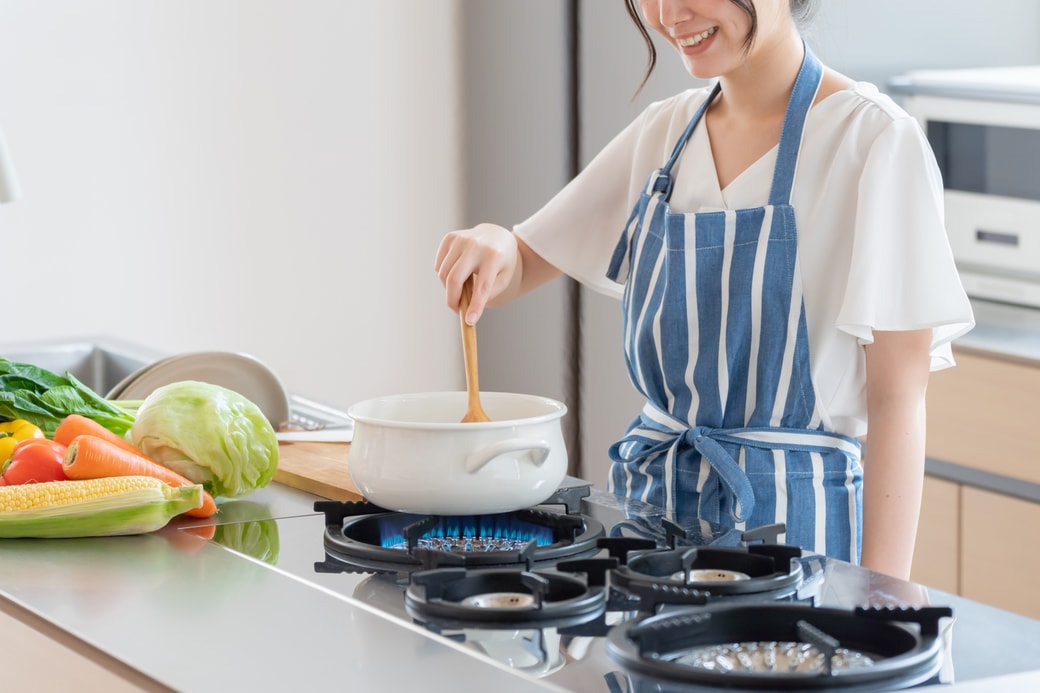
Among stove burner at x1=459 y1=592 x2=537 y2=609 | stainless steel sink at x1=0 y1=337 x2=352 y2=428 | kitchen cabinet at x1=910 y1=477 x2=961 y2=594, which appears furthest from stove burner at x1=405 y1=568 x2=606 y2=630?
kitchen cabinet at x1=910 y1=477 x2=961 y2=594

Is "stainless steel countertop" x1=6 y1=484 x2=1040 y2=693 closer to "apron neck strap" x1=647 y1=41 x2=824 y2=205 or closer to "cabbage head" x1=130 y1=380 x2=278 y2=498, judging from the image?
"cabbage head" x1=130 y1=380 x2=278 y2=498

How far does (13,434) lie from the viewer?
128 centimetres

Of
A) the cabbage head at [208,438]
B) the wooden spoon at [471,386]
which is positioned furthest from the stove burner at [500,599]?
the cabbage head at [208,438]

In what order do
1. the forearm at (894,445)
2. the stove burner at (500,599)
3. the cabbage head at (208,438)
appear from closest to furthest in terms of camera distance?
1. the stove burner at (500,599)
2. the cabbage head at (208,438)
3. the forearm at (894,445)

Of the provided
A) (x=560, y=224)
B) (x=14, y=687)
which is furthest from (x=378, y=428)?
(x=560, y=224)

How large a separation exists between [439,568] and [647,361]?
0.59m

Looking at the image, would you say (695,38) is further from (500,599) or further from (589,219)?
(500,599)

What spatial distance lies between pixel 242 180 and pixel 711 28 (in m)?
1.83

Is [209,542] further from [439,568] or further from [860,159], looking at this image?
[860,159]

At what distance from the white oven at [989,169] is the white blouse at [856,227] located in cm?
124

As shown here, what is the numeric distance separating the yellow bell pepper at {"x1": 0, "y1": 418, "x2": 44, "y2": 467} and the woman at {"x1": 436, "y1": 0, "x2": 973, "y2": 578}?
41 cm

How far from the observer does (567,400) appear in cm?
324

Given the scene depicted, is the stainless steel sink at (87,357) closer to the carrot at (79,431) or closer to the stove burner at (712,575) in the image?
the carrot at (79,431)

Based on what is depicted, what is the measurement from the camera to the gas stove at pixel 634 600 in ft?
2.46
